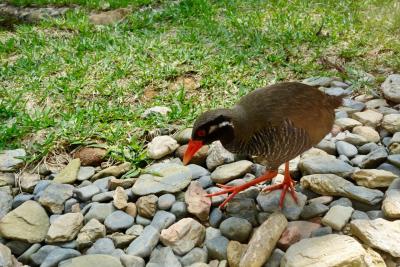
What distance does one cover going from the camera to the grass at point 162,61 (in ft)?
14.1

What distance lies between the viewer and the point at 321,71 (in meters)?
4.95

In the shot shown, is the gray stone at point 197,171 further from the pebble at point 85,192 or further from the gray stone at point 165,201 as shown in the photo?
the pebble at point 85,192

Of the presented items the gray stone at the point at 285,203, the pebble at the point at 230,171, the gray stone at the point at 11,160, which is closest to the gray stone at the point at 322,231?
the gray stone at the point at 285,203

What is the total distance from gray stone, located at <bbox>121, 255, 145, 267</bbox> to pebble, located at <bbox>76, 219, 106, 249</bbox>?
0.29 m

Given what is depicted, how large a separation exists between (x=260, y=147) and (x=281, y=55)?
2.45 metres

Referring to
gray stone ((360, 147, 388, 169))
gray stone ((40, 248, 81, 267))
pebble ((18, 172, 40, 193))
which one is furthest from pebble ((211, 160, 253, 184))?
pebble ((18, 172, 40, 193))

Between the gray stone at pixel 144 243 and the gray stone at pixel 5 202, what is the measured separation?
994mm

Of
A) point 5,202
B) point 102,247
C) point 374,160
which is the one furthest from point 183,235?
point 374,160

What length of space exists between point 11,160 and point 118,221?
1.19 metres

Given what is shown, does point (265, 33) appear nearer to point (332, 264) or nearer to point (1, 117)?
point (1, 117)

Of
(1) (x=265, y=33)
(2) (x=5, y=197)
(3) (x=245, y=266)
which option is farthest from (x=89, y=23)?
(3) (x=245, y=266)

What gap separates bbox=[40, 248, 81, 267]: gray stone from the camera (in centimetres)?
295

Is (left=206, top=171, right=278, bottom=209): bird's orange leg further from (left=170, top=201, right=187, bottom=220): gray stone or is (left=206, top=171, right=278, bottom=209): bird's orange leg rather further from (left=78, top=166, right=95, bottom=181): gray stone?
(left=78, top=166, right=95, bottom=181): gray stone

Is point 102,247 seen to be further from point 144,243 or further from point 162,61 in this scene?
point 162,61
